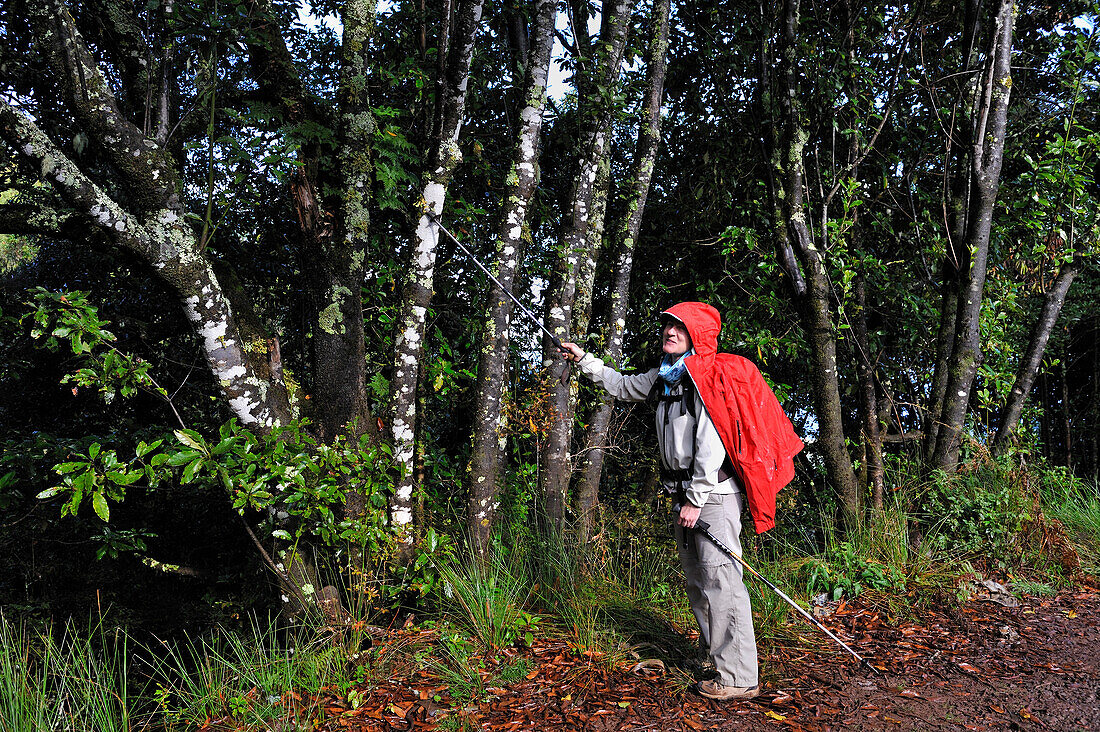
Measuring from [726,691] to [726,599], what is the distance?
0.45 metres

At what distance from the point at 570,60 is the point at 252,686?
530cm

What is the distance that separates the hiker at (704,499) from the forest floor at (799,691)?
217 mm

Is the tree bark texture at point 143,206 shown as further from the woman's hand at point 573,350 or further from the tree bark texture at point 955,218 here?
the tree bark texture at point 955,218

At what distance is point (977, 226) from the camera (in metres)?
5.38

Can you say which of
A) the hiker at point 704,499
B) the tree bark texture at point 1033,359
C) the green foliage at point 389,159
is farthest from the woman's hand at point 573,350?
the tree bark texture at point 1033,359

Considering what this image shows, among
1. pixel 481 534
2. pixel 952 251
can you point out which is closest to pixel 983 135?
pixel 952 251

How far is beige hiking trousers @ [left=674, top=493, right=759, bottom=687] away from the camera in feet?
11.0

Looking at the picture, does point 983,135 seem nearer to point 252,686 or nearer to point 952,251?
point 952,251

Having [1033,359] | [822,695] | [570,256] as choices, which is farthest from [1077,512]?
[570,256]

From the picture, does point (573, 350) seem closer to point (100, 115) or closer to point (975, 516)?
point (100, 115)

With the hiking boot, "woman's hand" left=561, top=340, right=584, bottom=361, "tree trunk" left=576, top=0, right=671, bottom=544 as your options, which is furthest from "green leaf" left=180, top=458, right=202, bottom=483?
"tree trunk" left=576, top=0, right=671, bottom=544

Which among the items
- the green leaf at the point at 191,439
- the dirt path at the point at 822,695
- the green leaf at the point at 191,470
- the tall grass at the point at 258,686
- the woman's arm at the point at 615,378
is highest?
the woman's arm at the point at 615,378

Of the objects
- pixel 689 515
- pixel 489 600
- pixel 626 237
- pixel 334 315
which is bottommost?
pixel 489 600

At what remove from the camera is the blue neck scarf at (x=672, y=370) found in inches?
139
